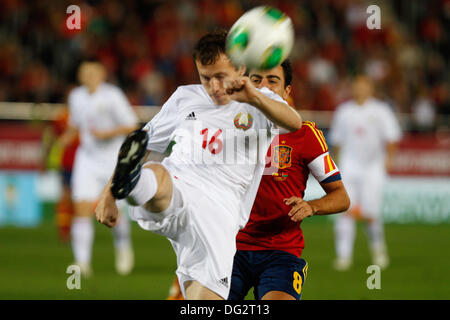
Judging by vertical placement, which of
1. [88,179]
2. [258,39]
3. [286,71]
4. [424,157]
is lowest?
[258,39]

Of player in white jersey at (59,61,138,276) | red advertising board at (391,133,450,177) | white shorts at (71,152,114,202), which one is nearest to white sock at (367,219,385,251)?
player in white jersey at (59,61,138,276)

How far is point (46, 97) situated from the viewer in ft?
49.1

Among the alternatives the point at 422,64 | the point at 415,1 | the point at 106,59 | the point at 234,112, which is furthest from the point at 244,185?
the point at 415,1

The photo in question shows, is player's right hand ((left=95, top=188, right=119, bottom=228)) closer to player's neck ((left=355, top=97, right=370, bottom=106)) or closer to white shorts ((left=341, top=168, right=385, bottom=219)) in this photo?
white shorts ((left=341, top=168, right=385, bottom=219))

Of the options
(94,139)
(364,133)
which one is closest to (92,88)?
(94,139)

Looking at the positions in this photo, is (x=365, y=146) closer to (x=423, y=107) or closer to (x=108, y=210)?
(x=423, y=107)

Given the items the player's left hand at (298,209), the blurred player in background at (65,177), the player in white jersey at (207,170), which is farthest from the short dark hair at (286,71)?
the blurred player in background at (65,177)

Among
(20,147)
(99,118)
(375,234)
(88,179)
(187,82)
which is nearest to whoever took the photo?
(88,179)

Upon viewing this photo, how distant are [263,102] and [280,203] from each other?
1.24 m

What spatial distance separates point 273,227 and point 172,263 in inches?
219

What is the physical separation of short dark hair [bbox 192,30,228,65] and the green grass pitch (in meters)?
3.61

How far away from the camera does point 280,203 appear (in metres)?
4.79

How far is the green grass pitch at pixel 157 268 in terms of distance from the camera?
25.3 ft

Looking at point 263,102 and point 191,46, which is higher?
point 191,46
